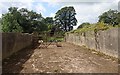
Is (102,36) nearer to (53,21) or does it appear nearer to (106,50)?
(106,50)

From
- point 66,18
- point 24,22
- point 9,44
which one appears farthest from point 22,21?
point 9,44

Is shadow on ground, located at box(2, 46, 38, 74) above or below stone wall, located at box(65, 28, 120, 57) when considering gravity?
below

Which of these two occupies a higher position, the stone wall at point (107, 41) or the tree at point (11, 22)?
the tree at point (11, 22)

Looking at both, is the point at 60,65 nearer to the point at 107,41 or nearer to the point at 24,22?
the point at 107,41

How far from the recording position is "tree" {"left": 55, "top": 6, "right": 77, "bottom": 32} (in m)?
83.0

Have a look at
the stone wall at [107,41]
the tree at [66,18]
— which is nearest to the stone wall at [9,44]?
the stone wall at [107,41]

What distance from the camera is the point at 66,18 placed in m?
84.3

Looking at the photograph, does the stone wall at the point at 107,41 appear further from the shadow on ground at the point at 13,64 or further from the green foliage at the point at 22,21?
the green foliage at the point at 22,21

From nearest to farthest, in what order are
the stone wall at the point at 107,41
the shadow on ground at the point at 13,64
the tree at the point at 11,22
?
1. the shadow on ground at the point at 13,64
2. the stone wall at the point at 107,41
3. the tree at the point at 11,22

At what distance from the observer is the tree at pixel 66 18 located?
8298 centimetres

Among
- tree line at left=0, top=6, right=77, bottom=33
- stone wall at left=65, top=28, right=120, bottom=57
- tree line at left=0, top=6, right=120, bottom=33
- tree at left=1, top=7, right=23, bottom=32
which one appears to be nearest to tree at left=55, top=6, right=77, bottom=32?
tree line at left=0, top=6, right=77, bottom=33

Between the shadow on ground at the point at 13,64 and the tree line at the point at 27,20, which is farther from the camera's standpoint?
the tree line at the point at 27,20

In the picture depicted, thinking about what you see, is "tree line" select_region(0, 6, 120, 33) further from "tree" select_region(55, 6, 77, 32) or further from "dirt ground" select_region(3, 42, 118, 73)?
"dirt ground" select_region(3, 42, 118, 73)

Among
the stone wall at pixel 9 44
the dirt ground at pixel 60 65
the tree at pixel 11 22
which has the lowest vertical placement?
the dirt ground at pixel 60 65
